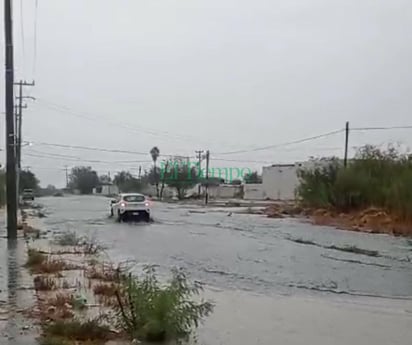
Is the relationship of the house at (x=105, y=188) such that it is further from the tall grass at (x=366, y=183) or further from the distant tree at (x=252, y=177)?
the tall grass at (x=366, y=183)

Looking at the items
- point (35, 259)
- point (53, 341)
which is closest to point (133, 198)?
point (35, 259)

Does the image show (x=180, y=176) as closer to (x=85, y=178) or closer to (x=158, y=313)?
(x=85, y=178)

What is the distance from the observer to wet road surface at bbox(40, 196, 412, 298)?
16.4m

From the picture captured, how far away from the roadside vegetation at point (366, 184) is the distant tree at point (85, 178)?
123903mm

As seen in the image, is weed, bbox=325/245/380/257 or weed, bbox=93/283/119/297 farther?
weed, bbox=325/245/380/257

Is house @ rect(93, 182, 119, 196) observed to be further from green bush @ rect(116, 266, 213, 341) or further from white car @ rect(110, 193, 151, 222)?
green bush @ rect(116, 266, 213, 341)

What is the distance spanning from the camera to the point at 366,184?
154 feet

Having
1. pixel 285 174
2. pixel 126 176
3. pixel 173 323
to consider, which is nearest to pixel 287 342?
pixel 173 323

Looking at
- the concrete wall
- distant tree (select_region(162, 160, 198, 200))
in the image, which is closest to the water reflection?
the concrete wall

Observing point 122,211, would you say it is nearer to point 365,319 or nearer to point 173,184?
point 365,319

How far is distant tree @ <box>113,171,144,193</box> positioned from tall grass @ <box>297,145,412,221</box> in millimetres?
81028

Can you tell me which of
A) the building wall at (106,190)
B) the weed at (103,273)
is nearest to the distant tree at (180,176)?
the building wall at (106,190)

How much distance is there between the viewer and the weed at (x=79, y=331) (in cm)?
922

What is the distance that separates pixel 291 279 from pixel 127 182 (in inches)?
5201
